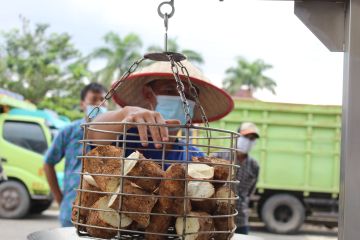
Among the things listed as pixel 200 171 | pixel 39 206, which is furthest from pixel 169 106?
pixel 39 206

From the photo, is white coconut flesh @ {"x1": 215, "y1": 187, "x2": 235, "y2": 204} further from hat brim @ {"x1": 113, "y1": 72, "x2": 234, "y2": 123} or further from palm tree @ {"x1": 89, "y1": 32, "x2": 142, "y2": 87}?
palm tree @ {"x1": 89, "y1": 32, "x2": 142, "y2": 87}

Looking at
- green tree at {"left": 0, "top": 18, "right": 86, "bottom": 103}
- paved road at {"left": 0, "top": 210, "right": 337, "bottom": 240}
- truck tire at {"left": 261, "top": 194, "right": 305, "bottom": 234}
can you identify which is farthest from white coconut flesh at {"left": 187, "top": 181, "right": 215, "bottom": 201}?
green tree at {"left": 0, "top": 18, "right": 86, "bottom": 103}

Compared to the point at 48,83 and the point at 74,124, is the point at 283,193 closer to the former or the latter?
the point at 74,124

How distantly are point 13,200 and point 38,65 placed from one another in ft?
56.3

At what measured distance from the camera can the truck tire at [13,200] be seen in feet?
38.5

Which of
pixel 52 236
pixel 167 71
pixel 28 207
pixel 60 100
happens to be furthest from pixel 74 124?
pixel 60 100

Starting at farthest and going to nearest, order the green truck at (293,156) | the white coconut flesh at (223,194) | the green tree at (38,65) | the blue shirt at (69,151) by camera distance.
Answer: the green tree at (38,65) < the green truck at (293,156) < the blue shirt at (69,151) < the white coconut flesh at (223,194)

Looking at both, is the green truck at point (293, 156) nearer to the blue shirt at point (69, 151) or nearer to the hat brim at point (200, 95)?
the blue shirt at point (69, 151)

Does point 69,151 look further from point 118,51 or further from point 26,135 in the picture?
point 118,51

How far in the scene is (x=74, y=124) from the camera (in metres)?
4.13

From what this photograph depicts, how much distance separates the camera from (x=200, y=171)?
1.39 m

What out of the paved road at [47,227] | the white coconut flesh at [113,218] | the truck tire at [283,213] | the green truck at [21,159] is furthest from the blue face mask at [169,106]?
the truck tire at [283,213]

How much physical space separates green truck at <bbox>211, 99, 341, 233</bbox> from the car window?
342cm

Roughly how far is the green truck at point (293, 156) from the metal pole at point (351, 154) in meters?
10.4
